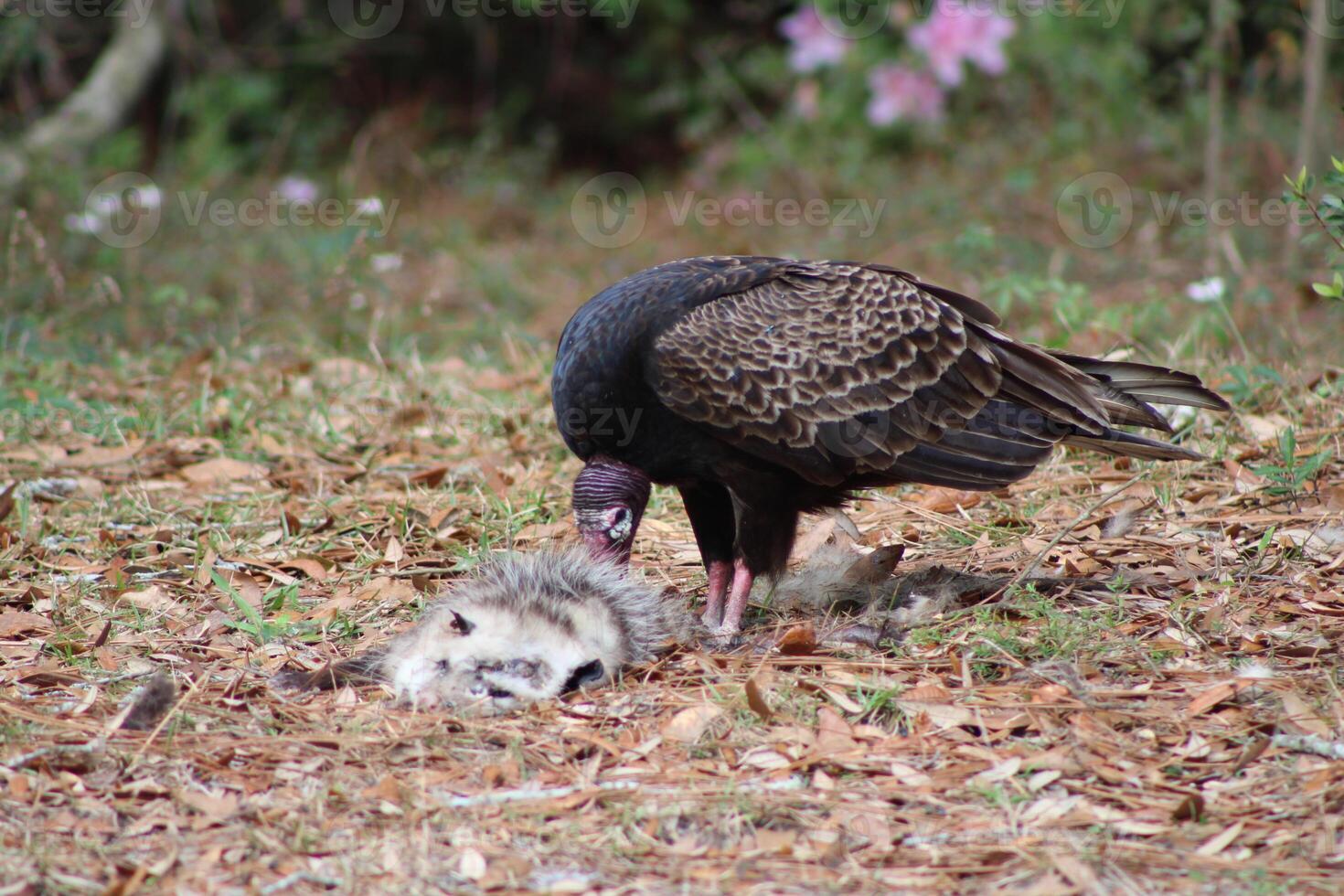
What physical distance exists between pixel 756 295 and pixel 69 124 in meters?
6.51

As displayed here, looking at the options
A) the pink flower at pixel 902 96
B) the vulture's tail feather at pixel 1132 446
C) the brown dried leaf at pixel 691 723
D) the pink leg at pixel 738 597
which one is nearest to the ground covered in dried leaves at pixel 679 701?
the brown dried leaf at pixel 691 723

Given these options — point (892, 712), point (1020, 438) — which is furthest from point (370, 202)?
point (892, 712)

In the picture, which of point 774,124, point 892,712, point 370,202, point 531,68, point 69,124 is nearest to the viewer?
point 892,712

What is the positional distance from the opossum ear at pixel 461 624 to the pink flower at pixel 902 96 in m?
7.88

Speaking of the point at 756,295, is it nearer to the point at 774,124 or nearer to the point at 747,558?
the point at 747,558

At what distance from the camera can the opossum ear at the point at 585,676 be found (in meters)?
3.38

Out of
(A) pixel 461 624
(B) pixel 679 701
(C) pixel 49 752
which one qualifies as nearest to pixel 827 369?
(B) pixel 679 701

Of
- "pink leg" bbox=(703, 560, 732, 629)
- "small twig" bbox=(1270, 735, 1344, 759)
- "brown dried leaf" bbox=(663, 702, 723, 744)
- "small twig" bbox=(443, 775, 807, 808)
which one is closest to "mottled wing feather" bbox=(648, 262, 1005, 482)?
"pink leg" bbox=(703, 560, 732, 629)

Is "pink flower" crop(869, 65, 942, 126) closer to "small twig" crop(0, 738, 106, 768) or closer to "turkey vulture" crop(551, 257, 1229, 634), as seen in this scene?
"turkey vulture" crop(551, 257, 1229, 634)

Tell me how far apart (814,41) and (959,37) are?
3.93ft

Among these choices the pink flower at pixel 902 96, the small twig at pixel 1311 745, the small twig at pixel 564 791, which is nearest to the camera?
the small twig at pixel 564 791

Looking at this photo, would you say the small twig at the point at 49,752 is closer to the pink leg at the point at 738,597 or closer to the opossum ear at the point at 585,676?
the opossum ear at the point at 585,676

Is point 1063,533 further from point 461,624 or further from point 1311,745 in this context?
point 461,624

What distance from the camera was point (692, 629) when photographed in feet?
12.6
